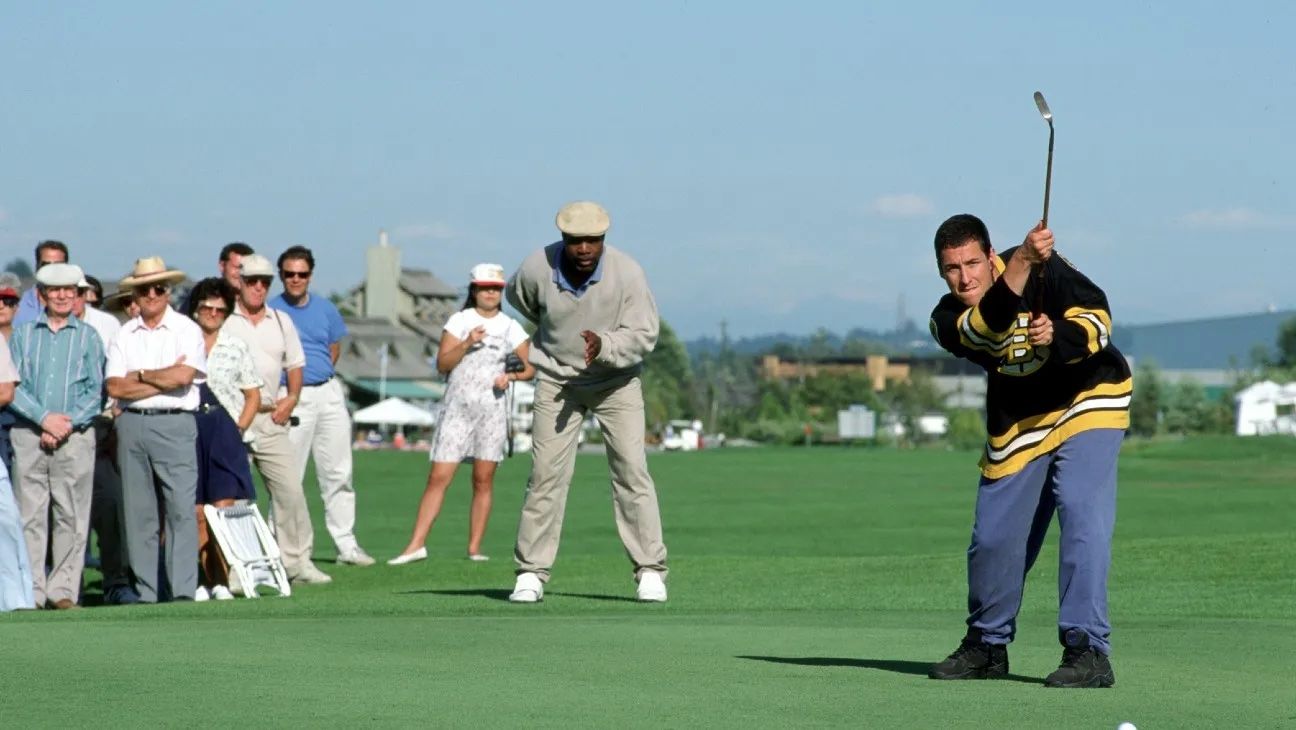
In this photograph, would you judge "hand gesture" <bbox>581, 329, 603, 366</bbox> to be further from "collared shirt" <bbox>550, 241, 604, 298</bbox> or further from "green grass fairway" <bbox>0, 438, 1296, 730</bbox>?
"green grass fairway" <bbox>0, 438, 1296, 730</bbox>

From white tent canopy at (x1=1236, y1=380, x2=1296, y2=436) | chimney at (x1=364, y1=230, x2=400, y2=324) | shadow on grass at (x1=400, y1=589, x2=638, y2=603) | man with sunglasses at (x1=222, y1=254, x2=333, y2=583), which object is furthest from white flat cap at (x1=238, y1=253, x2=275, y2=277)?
chimney at (x1=364, y1=230, x2=400, y2=324)

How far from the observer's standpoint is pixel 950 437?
262ft

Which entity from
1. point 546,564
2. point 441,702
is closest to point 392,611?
point 546,564

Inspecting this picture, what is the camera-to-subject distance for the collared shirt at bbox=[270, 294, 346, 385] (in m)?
14.8

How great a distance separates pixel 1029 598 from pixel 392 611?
3.65 m

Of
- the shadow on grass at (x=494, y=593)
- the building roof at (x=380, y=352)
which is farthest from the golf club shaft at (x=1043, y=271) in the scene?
the building roof at (x=380, y=352)

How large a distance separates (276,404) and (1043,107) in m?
7.94

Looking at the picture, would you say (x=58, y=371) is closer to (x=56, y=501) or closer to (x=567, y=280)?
(x=56, y=501)

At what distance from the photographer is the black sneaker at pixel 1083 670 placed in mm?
6930

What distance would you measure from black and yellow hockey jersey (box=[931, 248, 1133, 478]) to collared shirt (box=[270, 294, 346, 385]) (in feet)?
26.7

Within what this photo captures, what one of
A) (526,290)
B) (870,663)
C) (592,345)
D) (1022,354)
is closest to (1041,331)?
(1022,354)

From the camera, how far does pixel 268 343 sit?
1379 centimetres

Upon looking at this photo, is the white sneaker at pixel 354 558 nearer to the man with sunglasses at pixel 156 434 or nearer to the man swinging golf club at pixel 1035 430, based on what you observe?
the man with sunglasses at pixel 156 434

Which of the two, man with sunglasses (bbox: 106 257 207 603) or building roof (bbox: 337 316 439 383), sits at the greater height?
building roof (bbox: 337 316 439 383)
